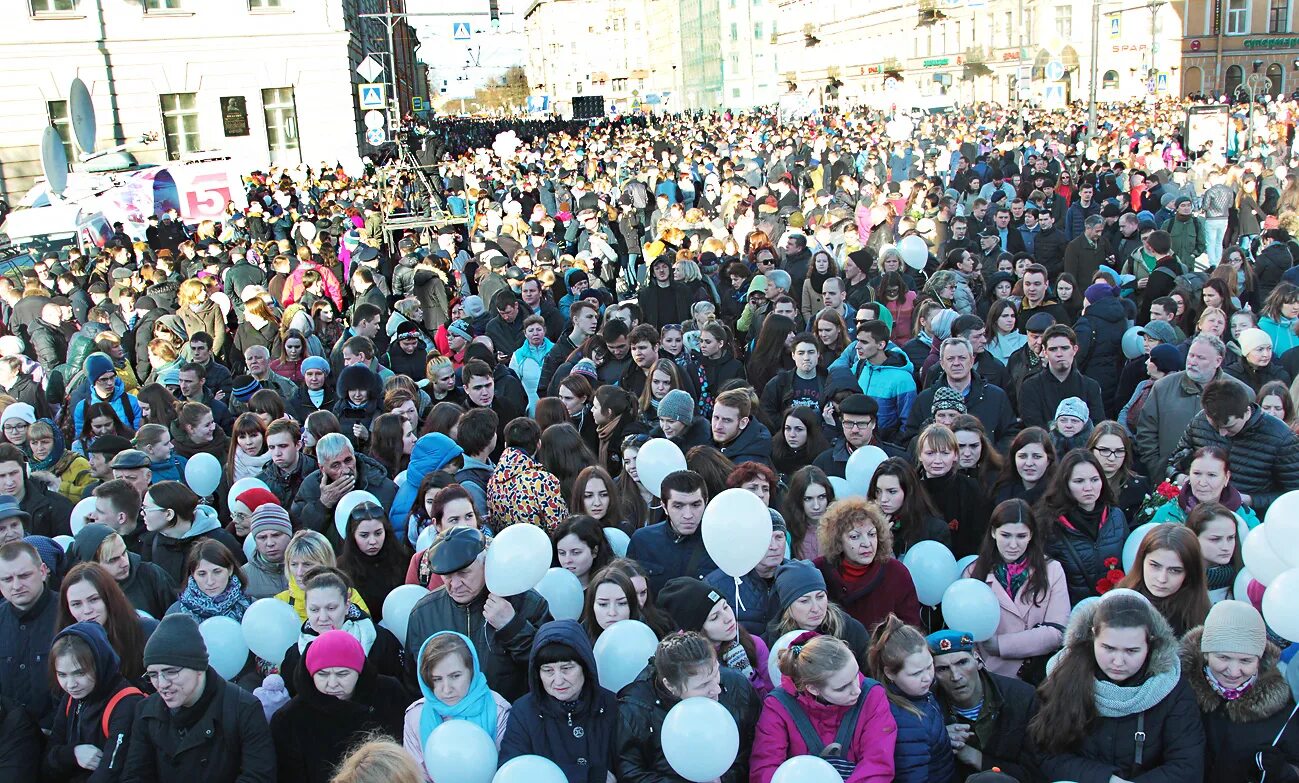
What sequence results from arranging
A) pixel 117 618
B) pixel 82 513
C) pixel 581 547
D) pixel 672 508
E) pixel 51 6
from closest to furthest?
pixel 117 618
pixel 581 547
pixel 672 508
pixel 82 513
pixel 51 6

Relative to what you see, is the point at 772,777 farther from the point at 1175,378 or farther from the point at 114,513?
the point at 1175,378

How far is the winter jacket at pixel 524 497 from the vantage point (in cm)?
532

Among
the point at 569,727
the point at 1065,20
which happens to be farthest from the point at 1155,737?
the point at 1065,20

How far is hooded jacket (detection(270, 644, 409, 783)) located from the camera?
3.88m

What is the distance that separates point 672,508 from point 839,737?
1.52m

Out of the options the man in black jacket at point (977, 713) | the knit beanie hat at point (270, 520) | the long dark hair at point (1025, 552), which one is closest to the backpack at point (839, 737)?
the man in black jacket at point (977, 713)

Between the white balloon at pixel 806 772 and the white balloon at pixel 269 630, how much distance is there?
2.04 m

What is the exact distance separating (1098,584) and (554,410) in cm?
300

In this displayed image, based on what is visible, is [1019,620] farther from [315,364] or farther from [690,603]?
[315,364]

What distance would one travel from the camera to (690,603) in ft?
13.6

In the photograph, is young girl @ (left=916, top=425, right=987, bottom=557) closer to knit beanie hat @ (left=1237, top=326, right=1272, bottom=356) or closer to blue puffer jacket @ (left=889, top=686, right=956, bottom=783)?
blue puffer jacket @ (left=889, top=686, right=956, bottom=783)

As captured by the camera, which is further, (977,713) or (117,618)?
(117,618)

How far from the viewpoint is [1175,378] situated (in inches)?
248

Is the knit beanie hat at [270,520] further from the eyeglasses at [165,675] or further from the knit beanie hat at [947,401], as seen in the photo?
the knit beanie hat at [947,401]
